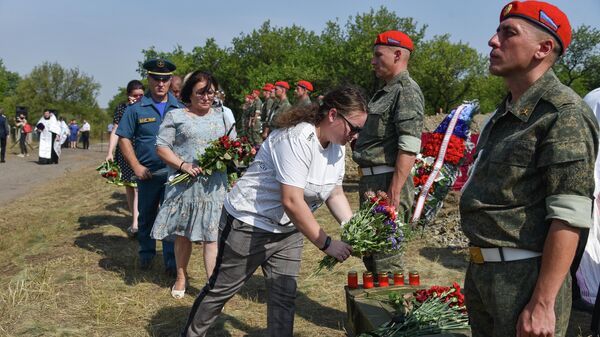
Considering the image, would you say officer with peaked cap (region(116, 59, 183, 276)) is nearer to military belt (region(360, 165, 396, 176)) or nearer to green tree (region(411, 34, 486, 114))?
military belt (region(360, 165, 396, 176))

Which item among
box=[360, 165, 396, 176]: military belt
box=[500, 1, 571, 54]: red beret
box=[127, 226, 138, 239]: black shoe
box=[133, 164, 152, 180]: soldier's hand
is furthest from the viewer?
box=[127, 226, 138, 239]: black shoe

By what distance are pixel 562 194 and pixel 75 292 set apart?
474cm

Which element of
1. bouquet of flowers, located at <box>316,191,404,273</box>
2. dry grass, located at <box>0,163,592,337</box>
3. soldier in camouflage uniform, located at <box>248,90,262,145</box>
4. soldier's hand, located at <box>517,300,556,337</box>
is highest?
soldier in camouflage uniform, located at <box>248,90,262,145</box>

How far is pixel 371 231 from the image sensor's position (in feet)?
11.4

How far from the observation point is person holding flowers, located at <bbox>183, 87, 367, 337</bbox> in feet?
10.8

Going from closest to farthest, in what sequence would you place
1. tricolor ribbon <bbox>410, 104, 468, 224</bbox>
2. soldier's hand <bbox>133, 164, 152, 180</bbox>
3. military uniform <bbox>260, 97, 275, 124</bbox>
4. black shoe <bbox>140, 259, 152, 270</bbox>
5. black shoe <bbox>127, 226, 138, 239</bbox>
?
tricolor ribbon <bbox>410, 104, 468, 224</bbox> → soldier's hand <bbox>133, 164, 152, 180</bbox> → black shoe <bbox>140, 259, 152, 270</bbox> → black shoe <bbox>127, 226, 138, 239</bbox> → military uniform <bbox>260, 97, 275, 124</bbox>

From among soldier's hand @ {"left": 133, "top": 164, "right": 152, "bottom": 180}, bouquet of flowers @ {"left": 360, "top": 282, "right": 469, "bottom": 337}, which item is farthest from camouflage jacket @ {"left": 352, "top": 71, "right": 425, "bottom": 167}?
soldier's hand @ {"left": 133, "top": 164, "right": 152, "bottom": 180}

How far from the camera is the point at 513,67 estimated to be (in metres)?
2.30

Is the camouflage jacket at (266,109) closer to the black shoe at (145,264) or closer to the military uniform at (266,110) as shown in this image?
the military uniform at (266,110)

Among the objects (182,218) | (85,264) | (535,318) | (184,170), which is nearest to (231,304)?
(182,218)

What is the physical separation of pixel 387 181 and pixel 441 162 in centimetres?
128

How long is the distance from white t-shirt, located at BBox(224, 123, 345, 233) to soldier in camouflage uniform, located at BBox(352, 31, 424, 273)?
83 centimetres

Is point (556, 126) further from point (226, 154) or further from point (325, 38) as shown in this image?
point (325, 38)

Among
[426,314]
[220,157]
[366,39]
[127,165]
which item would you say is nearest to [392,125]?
[426,314]
